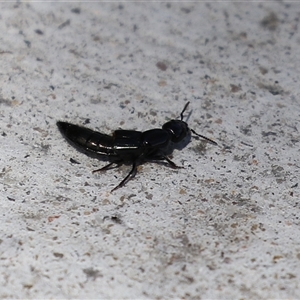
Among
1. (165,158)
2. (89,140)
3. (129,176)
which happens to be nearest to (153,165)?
(165,158)

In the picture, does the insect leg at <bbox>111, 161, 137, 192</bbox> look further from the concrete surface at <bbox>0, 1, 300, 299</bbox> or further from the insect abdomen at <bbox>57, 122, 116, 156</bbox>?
the insect abdomen at <bbox>57, 122, 116, 156</bbox>

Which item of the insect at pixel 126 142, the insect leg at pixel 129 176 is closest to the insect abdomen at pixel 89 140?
the insect at pixel 126 142

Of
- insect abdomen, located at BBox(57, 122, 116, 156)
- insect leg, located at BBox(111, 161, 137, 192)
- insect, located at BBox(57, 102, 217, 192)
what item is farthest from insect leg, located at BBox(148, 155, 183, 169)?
insect abdomen, located at BBox(57, 122, 116, 156)

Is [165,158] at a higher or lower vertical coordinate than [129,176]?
higher

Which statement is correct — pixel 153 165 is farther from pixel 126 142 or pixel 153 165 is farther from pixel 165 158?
pixel 126 142

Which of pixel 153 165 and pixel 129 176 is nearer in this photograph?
pixel 129 176

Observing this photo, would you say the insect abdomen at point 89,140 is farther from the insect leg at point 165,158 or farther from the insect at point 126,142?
the insect leg at point 165,158

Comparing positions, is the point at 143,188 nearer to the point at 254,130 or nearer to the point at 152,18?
the point at 254,130
